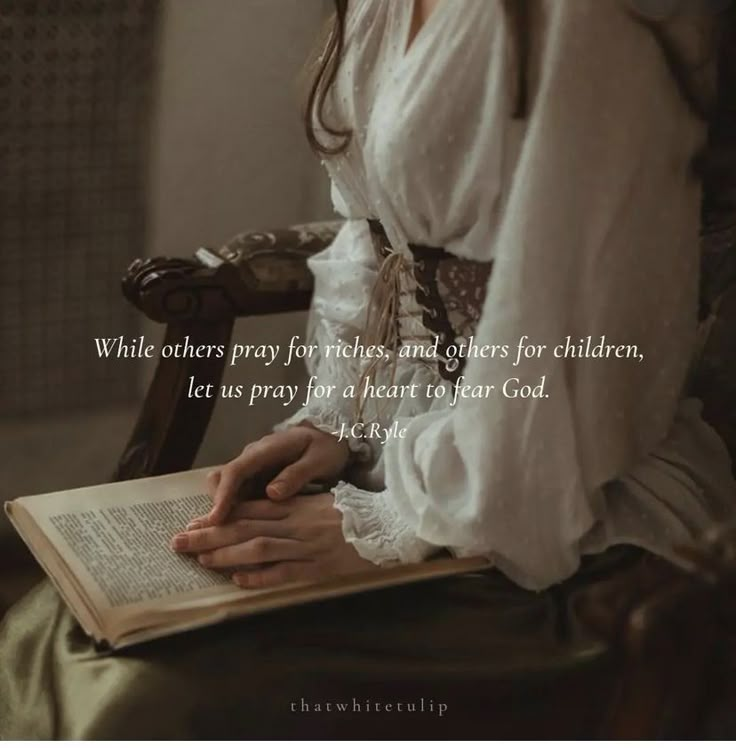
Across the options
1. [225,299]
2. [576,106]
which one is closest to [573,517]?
[576,106]

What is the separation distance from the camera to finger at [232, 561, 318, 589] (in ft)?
2.58

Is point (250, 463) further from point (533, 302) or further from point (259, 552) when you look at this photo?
point (533, 302)

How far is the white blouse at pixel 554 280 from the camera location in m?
0.73

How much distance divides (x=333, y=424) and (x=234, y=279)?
0.17 metres

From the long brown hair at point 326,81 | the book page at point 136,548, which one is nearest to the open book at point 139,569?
the book page at point 136,548

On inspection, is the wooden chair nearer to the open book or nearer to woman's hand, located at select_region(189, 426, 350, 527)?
the open book

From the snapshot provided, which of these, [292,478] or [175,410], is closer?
[292,478]

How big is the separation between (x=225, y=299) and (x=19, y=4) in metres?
0.32

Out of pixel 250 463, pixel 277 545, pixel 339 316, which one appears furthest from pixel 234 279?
pixel 277 545

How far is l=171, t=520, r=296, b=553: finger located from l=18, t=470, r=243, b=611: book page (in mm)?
11

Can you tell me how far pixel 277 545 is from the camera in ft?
2.62

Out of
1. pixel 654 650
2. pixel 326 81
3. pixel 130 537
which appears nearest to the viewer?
pixel 654 650

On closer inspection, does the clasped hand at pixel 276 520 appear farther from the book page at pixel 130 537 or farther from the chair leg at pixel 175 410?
the chair leg at pixel 175 410

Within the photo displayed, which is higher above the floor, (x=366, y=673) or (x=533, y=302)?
(x=533, y=302)
